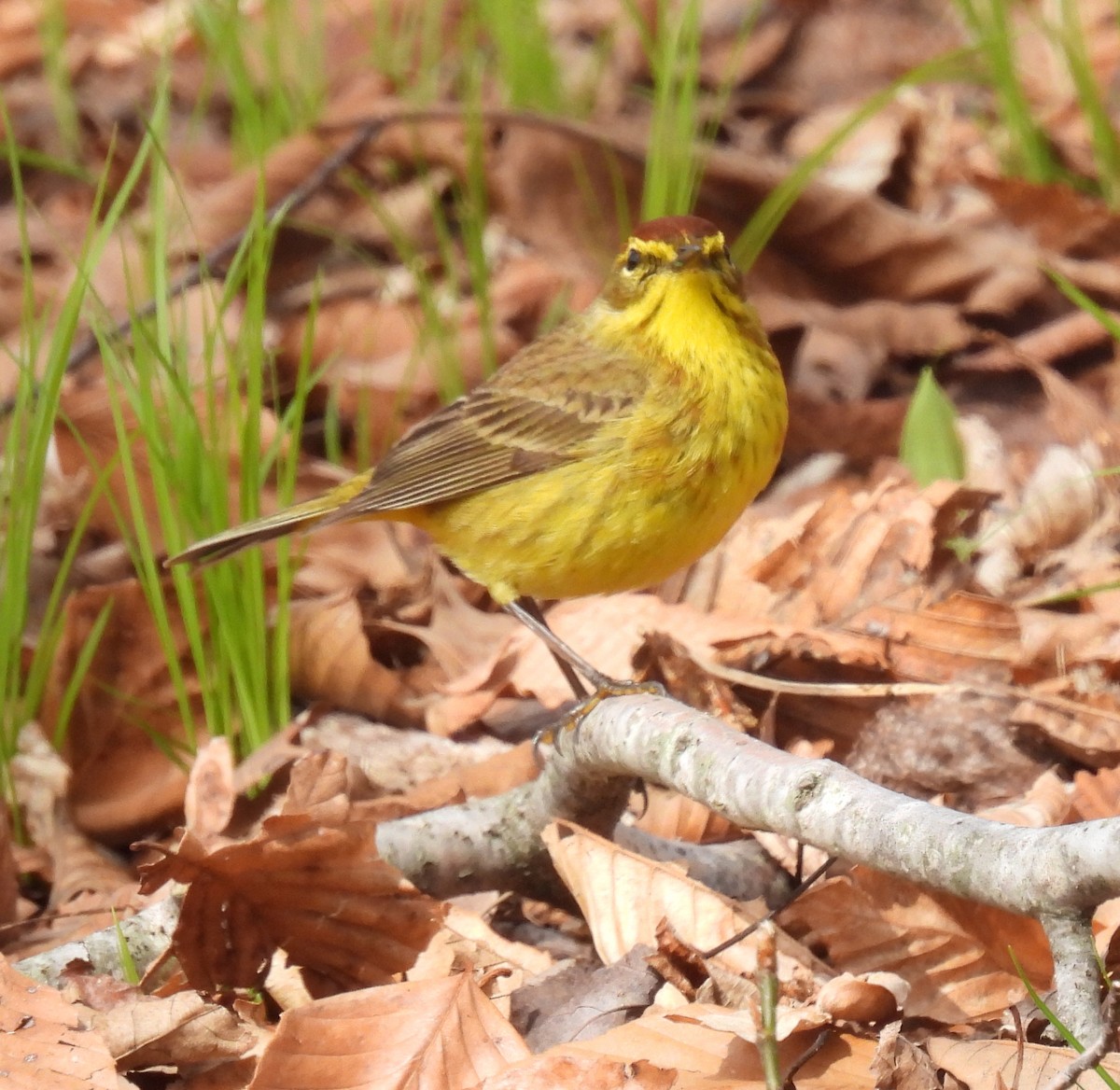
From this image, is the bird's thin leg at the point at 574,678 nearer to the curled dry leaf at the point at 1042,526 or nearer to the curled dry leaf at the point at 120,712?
the curled dry leaf at the point at 120,712

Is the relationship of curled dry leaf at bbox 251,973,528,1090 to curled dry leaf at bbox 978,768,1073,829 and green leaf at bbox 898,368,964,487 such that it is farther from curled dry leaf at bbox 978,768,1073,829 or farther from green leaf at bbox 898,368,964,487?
green leaf at bbox 898,368,964,487

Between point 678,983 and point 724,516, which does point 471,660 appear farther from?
point 678,983

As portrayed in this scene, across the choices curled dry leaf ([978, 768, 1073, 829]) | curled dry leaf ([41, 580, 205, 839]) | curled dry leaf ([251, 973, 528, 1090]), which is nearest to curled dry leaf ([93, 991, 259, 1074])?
curled dry leaf ([251, 973, 528, 1090])

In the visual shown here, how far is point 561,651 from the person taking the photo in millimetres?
4008

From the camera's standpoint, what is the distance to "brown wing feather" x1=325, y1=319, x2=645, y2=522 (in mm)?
4071

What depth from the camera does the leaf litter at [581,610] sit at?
2.83m

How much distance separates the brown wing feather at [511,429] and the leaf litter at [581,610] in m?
0.36

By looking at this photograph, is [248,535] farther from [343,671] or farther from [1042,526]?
[1042,526]

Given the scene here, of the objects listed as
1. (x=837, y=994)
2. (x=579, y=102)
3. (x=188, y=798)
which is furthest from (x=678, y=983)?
(x=579, y=102)

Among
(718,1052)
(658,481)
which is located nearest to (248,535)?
(658,481)

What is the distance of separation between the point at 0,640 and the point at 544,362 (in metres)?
1.64

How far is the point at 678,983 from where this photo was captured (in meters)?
2.89

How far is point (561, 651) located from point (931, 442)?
59.3 inches

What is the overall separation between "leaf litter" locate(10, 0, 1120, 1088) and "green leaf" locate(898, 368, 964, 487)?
5.1 inches
